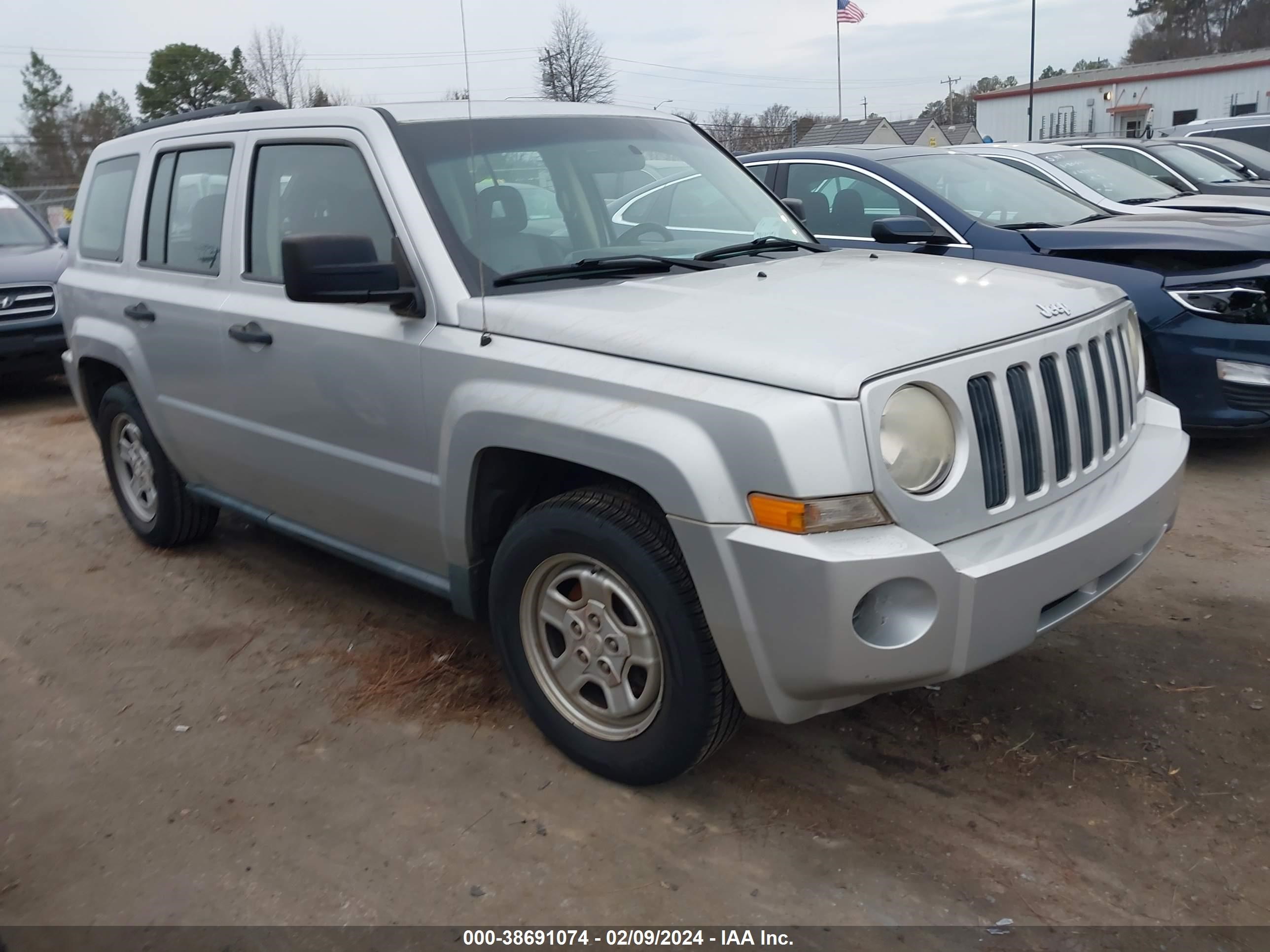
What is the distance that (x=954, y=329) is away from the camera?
2.82 metres

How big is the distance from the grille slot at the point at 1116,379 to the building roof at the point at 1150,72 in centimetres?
5593

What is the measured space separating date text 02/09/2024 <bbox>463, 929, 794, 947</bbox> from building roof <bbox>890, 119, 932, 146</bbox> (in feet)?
164

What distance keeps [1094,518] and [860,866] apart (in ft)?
3.56

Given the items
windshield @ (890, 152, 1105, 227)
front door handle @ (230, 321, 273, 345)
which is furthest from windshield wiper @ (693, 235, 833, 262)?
windshield @ (890, 152, 1105, 227)

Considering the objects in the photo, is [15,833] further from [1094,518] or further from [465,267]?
[1094,518]

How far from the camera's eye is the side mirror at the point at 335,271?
3.23m

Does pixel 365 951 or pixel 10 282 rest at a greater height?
pixel 10 282

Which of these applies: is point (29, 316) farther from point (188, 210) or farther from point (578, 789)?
point (578, 789)

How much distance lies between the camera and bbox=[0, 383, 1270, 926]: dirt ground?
8.95ft

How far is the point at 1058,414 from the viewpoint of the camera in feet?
9.80

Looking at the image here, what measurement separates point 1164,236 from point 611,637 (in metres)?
4.68

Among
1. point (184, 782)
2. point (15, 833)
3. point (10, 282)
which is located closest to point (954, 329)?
point (184, 782)

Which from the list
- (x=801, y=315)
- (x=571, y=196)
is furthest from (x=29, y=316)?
(x=801, y=315)

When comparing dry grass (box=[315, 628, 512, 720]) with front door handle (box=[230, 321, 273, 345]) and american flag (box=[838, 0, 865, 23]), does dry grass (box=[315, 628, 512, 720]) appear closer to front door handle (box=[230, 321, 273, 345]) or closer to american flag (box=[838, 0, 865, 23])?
front door handle (box=[230, 321, 273, 345])
